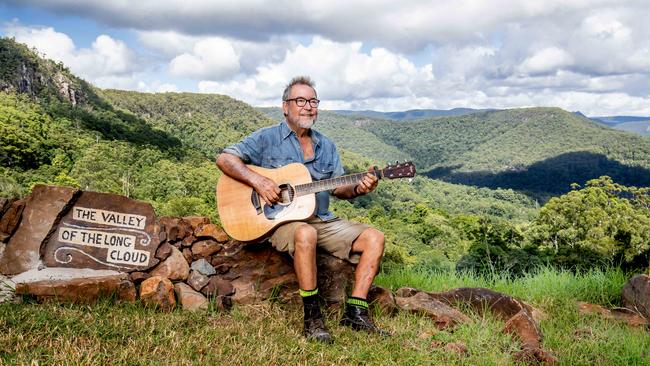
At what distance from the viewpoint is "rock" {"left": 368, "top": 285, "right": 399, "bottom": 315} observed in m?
4.35

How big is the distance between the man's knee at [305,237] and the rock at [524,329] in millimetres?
1673

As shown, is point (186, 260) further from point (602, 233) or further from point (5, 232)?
point (602, 233)

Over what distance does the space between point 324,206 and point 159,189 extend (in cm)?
5196

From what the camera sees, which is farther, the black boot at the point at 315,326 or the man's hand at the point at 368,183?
the man's hand at the point at 368,183

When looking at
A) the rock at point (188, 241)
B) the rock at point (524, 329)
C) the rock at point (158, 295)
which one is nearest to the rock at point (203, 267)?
the rock at point (188, 241)

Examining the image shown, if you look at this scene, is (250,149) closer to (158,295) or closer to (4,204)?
(158,295)

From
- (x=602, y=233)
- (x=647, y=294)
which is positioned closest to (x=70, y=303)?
(x=647, y=294)

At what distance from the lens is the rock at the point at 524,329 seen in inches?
148

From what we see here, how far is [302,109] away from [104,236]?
81.2 inches

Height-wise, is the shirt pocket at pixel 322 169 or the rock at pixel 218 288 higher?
the shirt pocket at pixel 322 169

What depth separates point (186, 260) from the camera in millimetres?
4562

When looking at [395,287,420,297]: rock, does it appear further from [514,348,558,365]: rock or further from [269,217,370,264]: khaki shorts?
[514,348,558,365]: rock

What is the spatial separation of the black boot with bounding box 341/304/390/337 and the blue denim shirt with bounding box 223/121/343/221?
32.0 inches

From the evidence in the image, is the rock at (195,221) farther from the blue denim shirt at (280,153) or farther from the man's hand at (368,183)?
Answer: the man's hand at (368,183)
